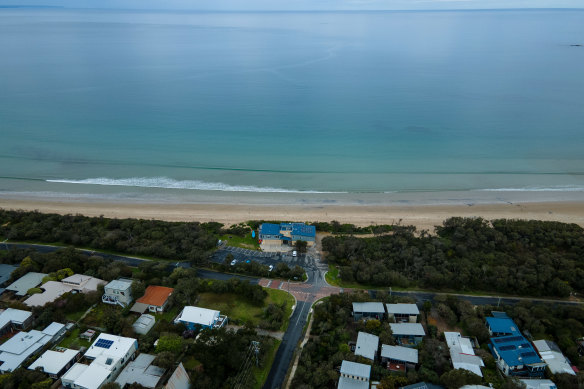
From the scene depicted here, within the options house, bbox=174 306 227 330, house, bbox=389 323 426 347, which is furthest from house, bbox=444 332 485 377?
house, bbox=174 306 227 330

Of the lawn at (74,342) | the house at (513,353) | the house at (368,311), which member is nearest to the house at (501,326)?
the house at (513,353)

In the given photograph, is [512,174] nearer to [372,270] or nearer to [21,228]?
[372,270]

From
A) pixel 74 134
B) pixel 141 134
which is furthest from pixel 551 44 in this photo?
pixel 74 134

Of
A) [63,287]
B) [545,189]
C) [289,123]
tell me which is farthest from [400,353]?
[289,123]

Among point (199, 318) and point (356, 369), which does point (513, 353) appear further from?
point (199, 318)

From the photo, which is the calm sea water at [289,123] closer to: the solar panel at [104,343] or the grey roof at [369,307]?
the grey roof at [369,307]

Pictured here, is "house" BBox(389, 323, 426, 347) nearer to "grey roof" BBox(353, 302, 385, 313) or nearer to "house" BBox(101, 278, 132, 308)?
"grey roof" BBox(353, 302, 385, 313)
